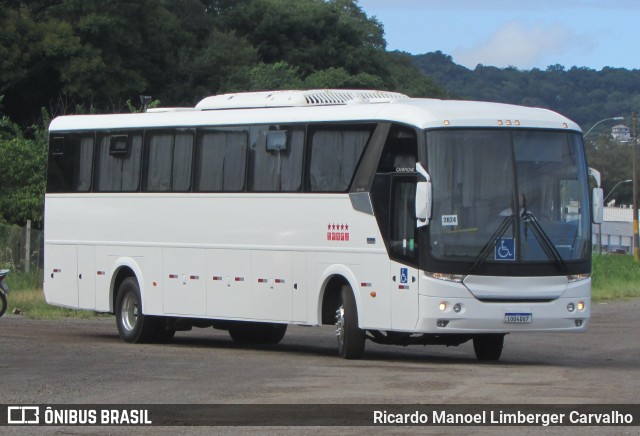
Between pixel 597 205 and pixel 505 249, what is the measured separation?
1.62 meters

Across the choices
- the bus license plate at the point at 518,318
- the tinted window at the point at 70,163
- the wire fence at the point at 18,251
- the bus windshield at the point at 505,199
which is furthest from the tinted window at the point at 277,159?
the wire fence at the point at 18,251

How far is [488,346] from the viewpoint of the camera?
1964 cm

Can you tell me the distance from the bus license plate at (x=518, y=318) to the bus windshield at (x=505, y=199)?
26.9 inches

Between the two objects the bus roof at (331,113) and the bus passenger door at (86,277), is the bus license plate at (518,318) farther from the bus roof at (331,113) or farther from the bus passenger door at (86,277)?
the bus passenger door at (86,277)

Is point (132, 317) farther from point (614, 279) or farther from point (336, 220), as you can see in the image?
point (614, 279)

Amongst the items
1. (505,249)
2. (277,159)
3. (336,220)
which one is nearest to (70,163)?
(277,159)

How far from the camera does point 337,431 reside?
36.9 ft

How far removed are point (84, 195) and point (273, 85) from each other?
41001mm

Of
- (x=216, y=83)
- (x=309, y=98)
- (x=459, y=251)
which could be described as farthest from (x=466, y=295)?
(x=216, y=83)

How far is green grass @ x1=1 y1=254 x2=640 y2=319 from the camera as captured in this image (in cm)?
2970

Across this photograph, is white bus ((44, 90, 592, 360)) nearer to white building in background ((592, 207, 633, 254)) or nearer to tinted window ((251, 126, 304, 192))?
tinted window ((251, 126, 304, 192))

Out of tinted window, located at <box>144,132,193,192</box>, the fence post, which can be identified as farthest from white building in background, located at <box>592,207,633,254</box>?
tinted window, located at <box>144,132,193,192</box>

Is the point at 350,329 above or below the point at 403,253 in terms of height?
below

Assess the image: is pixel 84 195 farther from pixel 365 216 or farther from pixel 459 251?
pixel 459 251
